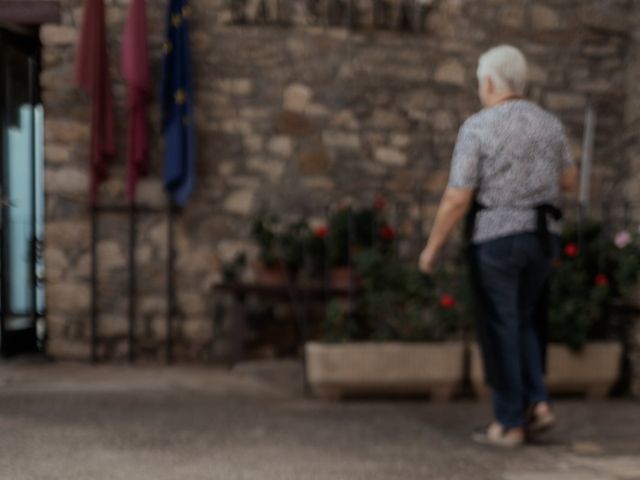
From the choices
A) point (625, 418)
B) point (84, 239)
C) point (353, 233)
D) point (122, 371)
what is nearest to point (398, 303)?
point (353, 233)

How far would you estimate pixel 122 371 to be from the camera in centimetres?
532

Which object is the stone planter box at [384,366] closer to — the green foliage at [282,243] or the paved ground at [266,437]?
the paved ground at [266,437]

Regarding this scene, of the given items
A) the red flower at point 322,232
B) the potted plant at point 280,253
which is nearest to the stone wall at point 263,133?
the potted plant at point 280,253

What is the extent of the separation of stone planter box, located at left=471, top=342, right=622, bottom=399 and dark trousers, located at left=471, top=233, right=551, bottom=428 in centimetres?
89

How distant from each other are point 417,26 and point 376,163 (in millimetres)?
937

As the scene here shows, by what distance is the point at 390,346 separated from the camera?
4.15 metres

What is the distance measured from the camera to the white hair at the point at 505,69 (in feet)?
10.6

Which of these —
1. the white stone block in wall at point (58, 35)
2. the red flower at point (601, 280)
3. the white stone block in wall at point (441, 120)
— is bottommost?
the red flower at point (601, 280)

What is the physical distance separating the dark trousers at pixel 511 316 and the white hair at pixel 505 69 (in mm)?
559

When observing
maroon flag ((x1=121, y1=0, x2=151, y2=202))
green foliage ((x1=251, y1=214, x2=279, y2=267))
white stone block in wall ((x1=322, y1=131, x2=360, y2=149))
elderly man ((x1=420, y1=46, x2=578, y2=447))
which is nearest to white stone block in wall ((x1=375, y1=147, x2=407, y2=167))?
white stone block in wall ((x1=322, y1=131, x2=360, y2=149))

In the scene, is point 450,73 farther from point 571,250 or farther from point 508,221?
point 508,221

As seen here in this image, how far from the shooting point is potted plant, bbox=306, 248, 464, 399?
13.6ft

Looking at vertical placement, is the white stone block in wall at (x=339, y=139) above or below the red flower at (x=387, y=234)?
above

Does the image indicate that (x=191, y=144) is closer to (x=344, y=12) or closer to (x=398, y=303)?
(x=344, y=12)
